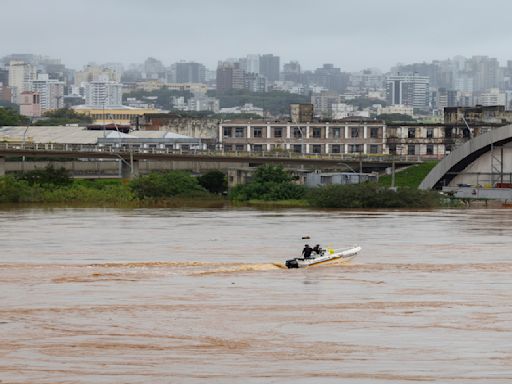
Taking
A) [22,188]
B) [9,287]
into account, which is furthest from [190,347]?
[22,188]

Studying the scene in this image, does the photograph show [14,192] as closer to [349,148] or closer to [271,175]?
[271,175]

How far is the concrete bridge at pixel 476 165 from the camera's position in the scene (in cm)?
11050

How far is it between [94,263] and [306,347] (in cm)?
2015

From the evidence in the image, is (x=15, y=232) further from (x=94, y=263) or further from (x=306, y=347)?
(x=306, y=347)

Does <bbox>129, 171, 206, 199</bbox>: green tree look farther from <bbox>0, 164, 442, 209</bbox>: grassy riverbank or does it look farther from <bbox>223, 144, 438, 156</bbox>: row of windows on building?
<bbox>223, 144, 438, 156</bbox>: row of windows on building

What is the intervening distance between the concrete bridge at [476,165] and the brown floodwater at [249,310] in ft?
137

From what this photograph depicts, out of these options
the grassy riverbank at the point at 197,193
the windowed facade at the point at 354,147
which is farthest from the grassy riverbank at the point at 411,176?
the windowed facade at the point at 354,147

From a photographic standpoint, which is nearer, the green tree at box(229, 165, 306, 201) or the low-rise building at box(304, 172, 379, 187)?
the green tree at box(229, 165, 306, 201)

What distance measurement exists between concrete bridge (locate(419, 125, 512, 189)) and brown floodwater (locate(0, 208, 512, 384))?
41.8 m

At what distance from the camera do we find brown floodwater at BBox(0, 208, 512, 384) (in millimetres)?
31984

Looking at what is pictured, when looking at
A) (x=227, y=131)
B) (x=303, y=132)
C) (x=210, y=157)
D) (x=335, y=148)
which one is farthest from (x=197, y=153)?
(x=227, y=131)

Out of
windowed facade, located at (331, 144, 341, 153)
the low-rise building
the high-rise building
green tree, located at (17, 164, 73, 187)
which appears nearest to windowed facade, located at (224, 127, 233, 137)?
the high-rise building

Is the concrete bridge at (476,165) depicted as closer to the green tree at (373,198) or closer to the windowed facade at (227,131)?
the green tree at (373,198)

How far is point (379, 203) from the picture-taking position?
102188 millimetres
